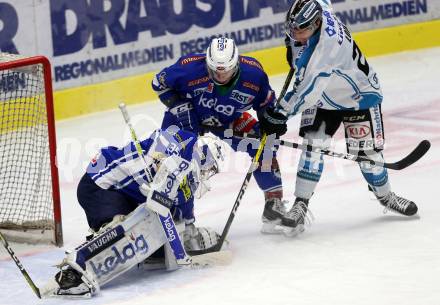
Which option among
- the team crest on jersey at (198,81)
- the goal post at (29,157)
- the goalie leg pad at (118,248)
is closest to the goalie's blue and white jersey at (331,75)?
the team crest on jersey at (198,81)

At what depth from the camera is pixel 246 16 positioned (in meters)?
7.92

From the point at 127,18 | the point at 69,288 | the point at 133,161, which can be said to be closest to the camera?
the point at 69,288

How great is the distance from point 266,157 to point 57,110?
102 inches

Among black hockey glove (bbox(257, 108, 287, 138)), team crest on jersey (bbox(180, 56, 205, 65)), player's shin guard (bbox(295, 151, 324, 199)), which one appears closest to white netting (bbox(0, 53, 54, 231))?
team crest on jersey (bbox(180, 56, 205, 65))

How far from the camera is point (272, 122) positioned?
4.83 metres

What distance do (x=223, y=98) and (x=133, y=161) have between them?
70 centimetres

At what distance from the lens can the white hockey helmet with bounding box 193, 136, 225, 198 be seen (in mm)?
4492

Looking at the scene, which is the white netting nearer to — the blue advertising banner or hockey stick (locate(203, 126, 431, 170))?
hockey stick (locate(203, 126, 431, 170))

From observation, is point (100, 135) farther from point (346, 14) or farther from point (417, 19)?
point (417, 19)

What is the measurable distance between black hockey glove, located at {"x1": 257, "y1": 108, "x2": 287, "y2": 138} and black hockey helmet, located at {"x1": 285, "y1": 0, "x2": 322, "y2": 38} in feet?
1.27

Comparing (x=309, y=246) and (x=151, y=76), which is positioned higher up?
(x=151, y=76)

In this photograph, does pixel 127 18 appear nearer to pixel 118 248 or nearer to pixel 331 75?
pixel 331 75

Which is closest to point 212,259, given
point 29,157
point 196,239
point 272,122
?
point 196,239

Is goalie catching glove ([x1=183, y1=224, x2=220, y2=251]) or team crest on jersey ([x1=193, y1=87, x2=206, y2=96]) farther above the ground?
team crest on jersey ([x1=193, y1=87, x2=206, y2=96])
